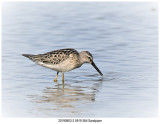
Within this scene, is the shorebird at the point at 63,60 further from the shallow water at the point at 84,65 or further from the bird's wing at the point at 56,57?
the shallow water at the point at 84,65

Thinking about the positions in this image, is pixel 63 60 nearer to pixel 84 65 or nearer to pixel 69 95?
pixel 69 95

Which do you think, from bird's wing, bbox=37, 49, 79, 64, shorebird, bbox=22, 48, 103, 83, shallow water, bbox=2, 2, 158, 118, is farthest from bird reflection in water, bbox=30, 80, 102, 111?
bird's wing, bbox=37, 49, 79, 64

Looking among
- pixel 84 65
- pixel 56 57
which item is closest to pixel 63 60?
pixel 56 57

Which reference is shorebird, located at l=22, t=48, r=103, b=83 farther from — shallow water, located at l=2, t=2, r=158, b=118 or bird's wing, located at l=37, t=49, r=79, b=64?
shallow water, located at l=2, t=2, r=158, b=118

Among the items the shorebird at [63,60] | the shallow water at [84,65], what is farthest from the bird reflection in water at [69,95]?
the shorebird at [63,60]

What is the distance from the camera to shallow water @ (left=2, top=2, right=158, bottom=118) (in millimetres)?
12461

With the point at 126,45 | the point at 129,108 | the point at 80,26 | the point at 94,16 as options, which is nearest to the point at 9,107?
the point at 129,108

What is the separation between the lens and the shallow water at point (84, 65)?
12461mm

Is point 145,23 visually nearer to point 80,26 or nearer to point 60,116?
point 80,26

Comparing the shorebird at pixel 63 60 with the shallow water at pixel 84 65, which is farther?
the shorebird at pixel 63 60

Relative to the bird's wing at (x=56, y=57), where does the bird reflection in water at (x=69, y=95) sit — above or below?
below

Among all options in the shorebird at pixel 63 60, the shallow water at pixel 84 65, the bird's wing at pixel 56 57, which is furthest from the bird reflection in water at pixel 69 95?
the bird's wing at pixel 56 57

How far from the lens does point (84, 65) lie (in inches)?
686

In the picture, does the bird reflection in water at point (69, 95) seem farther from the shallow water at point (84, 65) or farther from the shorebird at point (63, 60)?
the shorebird at point (63, 60)
